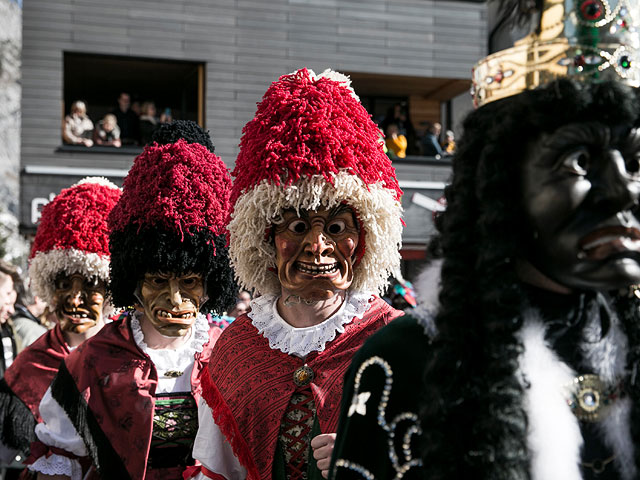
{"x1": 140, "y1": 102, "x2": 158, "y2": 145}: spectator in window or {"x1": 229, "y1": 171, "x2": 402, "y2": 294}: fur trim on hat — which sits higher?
{"x1": 140, "y1": 102, "x2": 158, "y2": 145}: spectator in window

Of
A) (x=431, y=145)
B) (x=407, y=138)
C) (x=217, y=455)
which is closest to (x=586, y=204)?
(x=217, y=455)

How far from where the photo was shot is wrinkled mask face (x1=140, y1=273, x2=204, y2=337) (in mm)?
3541

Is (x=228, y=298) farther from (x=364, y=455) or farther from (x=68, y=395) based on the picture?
(x=364, y=455)

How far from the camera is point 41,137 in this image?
43.4 feet

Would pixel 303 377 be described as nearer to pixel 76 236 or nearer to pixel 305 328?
pixel 305 328

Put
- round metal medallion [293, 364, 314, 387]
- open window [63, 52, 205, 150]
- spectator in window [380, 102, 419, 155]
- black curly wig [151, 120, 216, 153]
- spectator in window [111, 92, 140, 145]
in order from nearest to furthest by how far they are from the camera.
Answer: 1. round metal medallion [293, 364, 314, 387]
2. black curly wig [151, 120, 216, 153]
3. spectator in window [111, 92, 140, 145]
4. open window [63, 52, 205, 150]
5. spectator in window [380, 102, 419, 155]

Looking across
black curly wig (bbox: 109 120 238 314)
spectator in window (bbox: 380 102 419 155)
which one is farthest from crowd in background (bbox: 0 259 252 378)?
spectator in window (bbox: 380 102 419 155)

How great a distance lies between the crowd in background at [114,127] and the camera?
526 inches

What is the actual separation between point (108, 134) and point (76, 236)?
9.43 m

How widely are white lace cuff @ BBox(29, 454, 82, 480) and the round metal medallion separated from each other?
145 centimetres

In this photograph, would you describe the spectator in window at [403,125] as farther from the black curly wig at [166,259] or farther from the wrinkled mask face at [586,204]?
the wrinkled mask face at [586,204]

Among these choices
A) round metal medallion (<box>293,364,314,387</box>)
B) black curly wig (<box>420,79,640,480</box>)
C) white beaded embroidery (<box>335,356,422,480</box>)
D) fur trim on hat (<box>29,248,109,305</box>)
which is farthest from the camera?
fur trim on hat (<box>29,248,109,305</box>)

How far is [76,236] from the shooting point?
4363 millimetres

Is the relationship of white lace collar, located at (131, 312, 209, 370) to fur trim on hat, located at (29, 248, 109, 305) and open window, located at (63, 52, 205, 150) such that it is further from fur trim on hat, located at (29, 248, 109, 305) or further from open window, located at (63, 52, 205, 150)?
open window, located at (63, 52, 205, 150)
